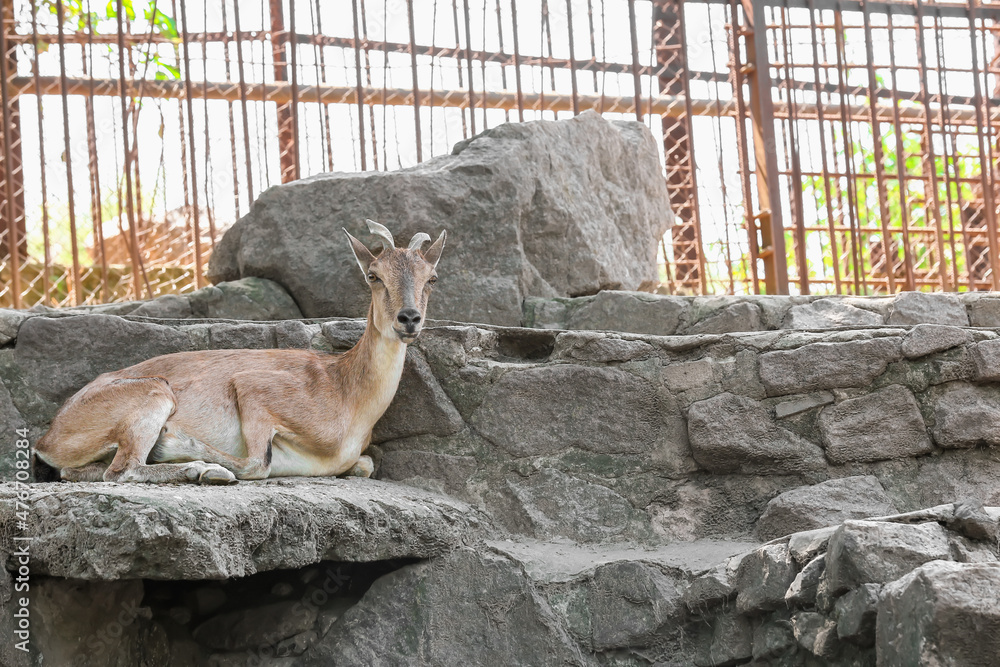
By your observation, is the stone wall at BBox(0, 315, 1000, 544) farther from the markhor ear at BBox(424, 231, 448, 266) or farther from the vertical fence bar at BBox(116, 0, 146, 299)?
the vertical fence bar at BBox(116, 0, 146, 299)

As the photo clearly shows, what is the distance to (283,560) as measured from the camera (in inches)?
159

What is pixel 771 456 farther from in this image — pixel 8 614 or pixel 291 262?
pixel 8 614

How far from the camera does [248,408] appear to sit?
5000 mm

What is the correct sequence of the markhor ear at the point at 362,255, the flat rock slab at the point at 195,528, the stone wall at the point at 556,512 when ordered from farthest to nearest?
the markhor ear at the point at 362,255 < the stone wall at the point at 556,512 < the flat rock slab at the point at 195,528

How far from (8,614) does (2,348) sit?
6.35 ft

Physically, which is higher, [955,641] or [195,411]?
[195,411]

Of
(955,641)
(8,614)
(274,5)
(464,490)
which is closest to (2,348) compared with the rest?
(8,614)

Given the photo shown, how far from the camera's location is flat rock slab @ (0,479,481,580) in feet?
11.5

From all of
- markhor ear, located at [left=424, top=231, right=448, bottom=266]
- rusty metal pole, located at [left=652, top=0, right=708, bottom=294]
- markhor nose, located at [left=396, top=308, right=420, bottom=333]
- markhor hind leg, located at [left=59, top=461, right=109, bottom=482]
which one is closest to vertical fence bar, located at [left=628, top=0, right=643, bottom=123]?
rusty metal pole, located at [left=652, top=0, right=708, bottom=294]

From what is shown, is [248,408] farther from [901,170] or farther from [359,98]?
[901,170]

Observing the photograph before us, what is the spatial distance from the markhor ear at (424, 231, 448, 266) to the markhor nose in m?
0.52

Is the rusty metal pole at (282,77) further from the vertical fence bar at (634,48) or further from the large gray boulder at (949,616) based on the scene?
the large gray boulder at (949,616)

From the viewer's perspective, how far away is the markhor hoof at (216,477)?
447 centimetres

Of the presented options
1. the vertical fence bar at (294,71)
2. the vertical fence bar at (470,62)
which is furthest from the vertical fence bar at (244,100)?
the vertical fence bar at (470,62)
